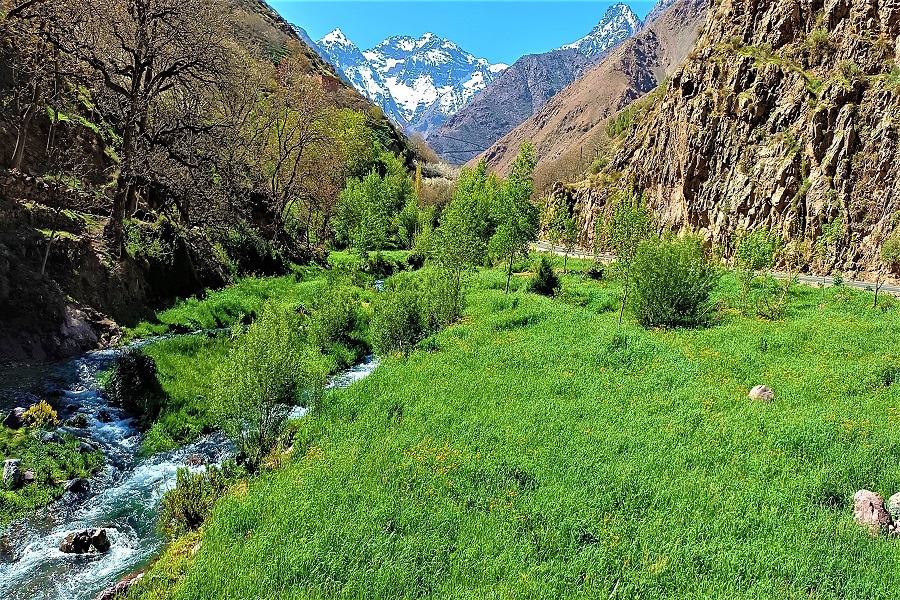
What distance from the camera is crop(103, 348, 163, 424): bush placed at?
48.5 feet

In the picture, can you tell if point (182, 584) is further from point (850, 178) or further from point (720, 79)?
point (720, 79)

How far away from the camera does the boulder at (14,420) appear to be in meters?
11.9

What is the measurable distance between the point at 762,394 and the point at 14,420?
2157 centimetres

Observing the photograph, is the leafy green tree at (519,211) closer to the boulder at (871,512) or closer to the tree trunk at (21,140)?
the boulder at (871,512)

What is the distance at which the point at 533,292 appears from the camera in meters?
35.7

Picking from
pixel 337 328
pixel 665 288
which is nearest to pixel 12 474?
pixel 337 328

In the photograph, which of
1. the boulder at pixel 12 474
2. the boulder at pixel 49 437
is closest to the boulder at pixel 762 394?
the boulder at pixel 12 474

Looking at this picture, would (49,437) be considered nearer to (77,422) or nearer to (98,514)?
(77,422)

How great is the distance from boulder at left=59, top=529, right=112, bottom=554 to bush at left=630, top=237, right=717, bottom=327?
79.1 ft

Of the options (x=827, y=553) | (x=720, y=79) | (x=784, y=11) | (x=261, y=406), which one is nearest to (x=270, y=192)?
(x=261, y=406)

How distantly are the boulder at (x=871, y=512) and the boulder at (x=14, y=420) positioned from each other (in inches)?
760

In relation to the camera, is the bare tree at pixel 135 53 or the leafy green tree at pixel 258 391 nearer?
the leafy green tree at pixel 258 391

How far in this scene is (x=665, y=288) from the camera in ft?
83.0

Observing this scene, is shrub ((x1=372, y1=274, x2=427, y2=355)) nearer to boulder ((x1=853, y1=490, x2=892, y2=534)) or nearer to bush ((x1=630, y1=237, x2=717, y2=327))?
bush ((x1=630, y1=237, x2=717, y2=327))
